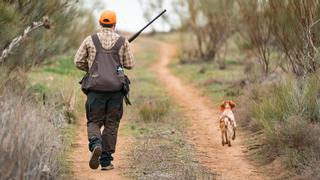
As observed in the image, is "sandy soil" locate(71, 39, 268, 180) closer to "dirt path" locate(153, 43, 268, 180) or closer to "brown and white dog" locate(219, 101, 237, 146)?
"dirt path" locate(153, 43, 268, 180)

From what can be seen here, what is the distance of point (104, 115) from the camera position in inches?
381

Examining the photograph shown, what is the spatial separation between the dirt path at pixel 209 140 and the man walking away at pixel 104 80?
1550 millimetres

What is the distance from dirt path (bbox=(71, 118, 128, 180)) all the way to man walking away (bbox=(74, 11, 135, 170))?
0.15m

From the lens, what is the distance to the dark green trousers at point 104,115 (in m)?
9.43

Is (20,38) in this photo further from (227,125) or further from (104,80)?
(227,125)

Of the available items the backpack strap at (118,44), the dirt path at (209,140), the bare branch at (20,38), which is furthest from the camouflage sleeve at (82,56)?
the dirt path at (209,140)

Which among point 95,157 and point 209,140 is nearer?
point 95,157

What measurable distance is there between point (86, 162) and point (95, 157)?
1130 mm

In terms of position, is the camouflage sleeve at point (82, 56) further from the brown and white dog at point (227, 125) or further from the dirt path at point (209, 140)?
the brown and white dog at point (227, 125)

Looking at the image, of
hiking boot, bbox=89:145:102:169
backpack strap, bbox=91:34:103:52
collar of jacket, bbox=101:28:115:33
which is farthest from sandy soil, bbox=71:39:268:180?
collar of jacket, bbox=101:28:115:33

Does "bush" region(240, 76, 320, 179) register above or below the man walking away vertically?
below

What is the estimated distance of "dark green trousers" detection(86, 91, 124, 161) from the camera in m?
9.43

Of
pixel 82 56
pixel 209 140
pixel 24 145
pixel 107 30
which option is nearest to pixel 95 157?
pixel 82 56

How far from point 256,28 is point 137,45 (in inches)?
1229
